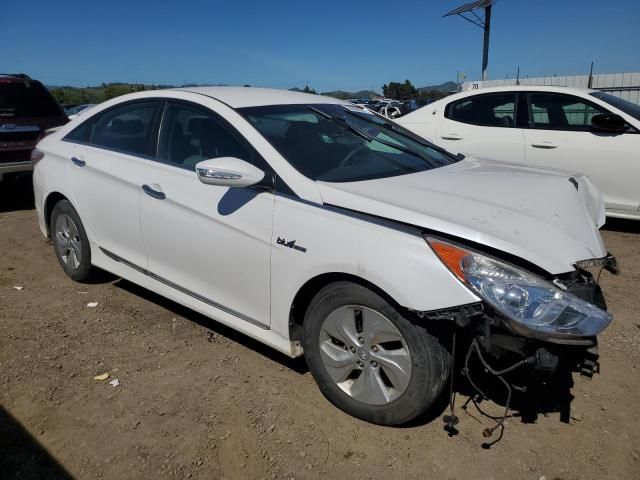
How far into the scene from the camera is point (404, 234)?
239 cm

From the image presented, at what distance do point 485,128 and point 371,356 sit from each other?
4587 millimetres

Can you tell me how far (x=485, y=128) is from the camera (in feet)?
20.9

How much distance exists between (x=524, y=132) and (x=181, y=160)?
4.28 meters

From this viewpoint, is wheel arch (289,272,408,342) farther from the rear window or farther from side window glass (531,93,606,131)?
the rear window

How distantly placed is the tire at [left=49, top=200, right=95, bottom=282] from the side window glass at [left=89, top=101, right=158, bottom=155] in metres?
0.64

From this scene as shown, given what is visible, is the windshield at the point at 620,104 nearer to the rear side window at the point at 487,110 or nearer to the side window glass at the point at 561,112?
the side window glass at the point at 561,112

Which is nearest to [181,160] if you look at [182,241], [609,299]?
[182,241]

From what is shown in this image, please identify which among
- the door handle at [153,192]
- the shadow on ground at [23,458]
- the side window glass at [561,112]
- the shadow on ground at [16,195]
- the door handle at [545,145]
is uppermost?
the side window glass at [561,112]

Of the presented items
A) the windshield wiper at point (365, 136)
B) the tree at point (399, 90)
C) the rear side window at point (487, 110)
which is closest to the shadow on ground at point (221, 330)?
the windshield wiper at point (365, 136)

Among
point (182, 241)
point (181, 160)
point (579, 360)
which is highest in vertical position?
point (181, 160)

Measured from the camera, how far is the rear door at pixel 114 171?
11.9 feet

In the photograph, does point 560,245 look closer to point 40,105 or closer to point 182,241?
point 182,241

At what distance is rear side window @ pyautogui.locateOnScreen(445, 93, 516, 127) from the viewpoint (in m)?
6.30

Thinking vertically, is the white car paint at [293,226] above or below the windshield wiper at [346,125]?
below
